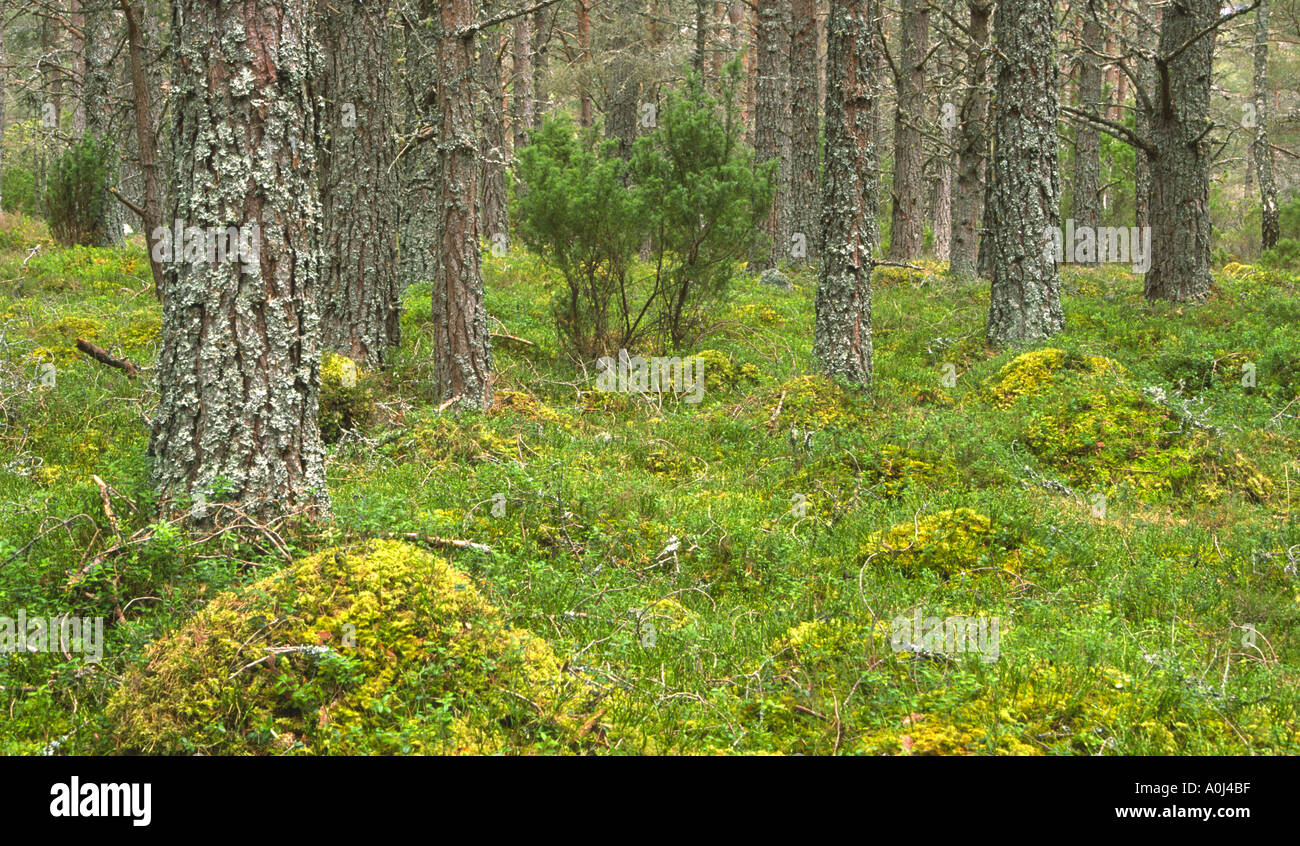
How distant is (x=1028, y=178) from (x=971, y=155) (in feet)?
17.7

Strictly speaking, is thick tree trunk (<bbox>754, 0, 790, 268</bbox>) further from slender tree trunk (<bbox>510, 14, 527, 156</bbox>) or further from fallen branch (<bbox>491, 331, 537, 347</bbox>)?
fallen branch (<bbox>491, 331, 537, 347</bbox>)

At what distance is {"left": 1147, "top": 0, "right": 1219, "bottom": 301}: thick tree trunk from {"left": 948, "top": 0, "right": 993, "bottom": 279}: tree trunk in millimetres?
2784

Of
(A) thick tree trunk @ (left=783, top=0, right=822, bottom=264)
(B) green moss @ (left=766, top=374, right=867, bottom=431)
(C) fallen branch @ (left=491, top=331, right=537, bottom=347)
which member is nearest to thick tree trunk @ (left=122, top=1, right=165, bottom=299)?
(C) fallen branch @ (left=491, top=331, right=537, bottom=347)

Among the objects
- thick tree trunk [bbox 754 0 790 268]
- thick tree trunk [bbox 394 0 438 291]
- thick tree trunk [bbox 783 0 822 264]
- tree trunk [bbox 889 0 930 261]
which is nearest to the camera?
thick tree trunk [bbox 394 0 438 291]

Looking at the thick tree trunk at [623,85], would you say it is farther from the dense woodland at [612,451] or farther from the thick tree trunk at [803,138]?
the dense woodland at [612,451]

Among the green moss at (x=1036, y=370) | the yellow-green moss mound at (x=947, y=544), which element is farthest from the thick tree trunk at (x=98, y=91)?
→ the yellow-green moss mound at (x=947, y=544)

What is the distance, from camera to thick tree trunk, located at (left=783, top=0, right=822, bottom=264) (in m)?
16.1

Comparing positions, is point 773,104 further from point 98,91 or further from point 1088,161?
point 98,91

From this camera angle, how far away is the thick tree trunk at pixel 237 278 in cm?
473

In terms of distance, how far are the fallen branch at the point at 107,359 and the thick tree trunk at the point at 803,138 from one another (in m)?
10.8

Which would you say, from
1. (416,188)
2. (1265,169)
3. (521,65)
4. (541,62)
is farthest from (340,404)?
(1265,169)

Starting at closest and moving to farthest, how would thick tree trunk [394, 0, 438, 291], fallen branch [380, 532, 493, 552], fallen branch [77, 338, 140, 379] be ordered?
fallen branch [380, 532, 493, 552] → fallen branch [77, 338, 140, 379] → thick tree trunk [394, 0, 438, 291]
